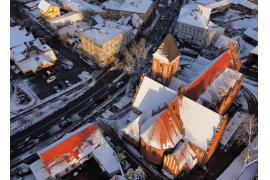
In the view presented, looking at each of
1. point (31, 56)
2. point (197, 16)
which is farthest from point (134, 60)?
point (31, 56)

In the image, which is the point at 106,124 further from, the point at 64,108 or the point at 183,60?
the point at 183,60

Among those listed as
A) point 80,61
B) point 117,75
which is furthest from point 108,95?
point 80,61

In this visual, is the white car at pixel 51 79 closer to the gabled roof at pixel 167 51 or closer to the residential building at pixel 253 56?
the gabled roof at pixel 167 51

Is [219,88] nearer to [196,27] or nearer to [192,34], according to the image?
[196,27]

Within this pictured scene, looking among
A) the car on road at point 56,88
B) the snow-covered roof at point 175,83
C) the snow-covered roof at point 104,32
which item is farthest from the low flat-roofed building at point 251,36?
the car on road at point 56,88

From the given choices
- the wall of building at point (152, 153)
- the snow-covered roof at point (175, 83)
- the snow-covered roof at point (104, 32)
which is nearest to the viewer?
the wall of building at point (152, 153)

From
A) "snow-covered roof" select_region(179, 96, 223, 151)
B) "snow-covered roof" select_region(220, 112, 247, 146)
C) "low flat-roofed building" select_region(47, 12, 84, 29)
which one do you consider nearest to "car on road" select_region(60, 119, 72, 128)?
"snow-covered roof" select_region(179, 96, 223, 151)

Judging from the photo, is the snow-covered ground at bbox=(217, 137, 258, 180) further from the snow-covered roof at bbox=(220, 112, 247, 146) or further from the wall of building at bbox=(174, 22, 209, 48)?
the wall of building at bbox=(174, 22, 209, 48)
